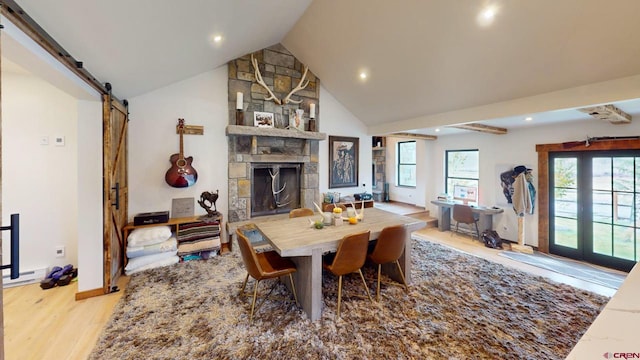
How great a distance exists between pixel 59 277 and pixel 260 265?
8.36 feet

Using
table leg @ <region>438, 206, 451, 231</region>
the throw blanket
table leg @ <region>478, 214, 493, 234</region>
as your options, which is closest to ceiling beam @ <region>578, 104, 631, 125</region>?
table leg @ <region>478, 214, 493, 234</region>

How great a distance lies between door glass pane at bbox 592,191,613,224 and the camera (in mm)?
4016

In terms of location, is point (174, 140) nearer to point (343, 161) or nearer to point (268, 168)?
point (268, 168)

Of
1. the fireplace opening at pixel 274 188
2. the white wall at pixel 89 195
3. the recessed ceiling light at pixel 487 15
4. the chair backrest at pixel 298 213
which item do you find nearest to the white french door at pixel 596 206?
the recessed ceiling light at pixel 487 15

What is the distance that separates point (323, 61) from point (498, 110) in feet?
9.33

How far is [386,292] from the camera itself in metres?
2.76

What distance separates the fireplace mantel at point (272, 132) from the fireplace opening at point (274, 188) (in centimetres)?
62

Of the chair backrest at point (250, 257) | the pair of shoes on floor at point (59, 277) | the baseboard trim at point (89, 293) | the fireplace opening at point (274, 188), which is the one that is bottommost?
the baseboard trim at point (89, 293)

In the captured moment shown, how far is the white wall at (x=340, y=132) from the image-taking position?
515cm

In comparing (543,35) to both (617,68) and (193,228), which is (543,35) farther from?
(193,228)

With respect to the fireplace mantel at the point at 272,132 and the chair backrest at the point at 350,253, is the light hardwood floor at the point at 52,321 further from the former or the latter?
the fireplace mantel at the point at 272,132

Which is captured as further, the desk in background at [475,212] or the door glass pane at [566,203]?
the desk in background at [475,212]

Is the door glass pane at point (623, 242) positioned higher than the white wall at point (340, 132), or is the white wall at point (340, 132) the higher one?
the white wall at point (340, 132)

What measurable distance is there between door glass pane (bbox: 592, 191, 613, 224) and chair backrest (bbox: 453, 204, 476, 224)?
177 cm
